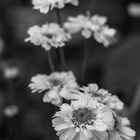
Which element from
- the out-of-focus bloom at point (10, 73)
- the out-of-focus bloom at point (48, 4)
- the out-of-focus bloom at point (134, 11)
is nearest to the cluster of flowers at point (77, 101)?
the out-of-focus bloom at point (48, 4)

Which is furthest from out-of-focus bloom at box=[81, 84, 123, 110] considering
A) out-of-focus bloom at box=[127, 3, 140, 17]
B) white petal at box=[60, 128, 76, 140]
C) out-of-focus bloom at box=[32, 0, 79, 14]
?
out-of-focus bloom at box=[127, 3, 140, 17]

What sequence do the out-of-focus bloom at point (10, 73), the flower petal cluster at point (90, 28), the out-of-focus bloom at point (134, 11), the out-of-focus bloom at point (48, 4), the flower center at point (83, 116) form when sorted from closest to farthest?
the flower center at point (83, 116) → the out-of-focus bloom at point (48, 4) → the flower petal cluster at point (90, 28) → the out-of-focus bloom at point (10, 73) → the out-of-focus bloom at point (134, 11)

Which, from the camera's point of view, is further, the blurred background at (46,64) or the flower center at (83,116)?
the blurred background at (46,64)

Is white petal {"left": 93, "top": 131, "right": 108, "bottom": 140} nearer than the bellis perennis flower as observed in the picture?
Yes

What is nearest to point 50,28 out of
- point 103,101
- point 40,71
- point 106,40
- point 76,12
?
point 106,40

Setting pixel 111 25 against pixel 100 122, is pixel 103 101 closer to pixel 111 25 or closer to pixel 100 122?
pixel 100 122

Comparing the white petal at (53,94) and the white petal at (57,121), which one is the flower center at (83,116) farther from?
the white petal at (53,94)

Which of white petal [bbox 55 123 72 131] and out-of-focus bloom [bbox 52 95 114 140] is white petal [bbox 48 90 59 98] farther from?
white petal [bbox 55 123 72 131]

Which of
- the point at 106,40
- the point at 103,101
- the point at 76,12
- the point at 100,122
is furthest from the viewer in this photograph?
the point at 76,12
